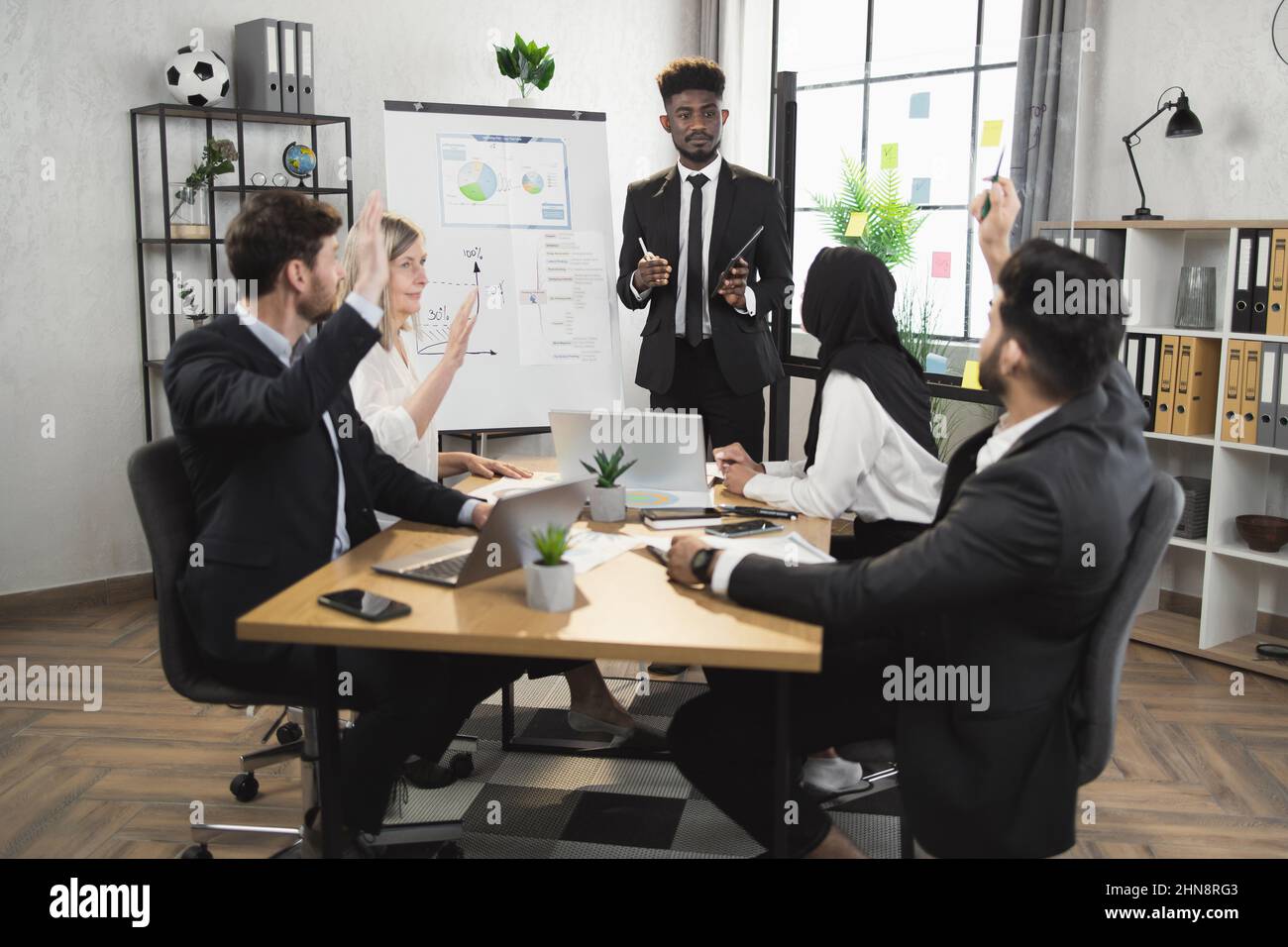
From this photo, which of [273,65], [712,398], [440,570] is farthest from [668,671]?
[273,65]

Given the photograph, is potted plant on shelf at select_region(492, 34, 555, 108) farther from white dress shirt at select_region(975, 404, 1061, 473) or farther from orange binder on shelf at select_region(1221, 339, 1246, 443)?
white dress shirt at select_region(975, 404, 1061, 473)

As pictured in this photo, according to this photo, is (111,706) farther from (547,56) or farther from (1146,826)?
(547,56)

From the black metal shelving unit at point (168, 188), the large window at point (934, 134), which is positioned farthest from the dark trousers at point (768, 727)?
the black metal shelving unit at point (168, 188)

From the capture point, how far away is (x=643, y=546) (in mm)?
2275

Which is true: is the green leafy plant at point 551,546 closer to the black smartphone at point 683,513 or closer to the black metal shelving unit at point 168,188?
the black smartphone at point 683,513

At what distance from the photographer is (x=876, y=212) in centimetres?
453

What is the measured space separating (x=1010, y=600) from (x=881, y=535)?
36.0 inches

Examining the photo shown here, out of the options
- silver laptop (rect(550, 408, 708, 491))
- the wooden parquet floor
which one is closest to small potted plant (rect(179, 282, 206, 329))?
the wooden parquet floor

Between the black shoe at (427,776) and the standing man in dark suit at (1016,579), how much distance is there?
1.34 m

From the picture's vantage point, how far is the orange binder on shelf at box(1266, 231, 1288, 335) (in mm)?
3756

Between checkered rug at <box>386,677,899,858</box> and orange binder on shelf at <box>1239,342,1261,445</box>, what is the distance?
2.02 metres

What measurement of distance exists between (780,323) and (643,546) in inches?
98.9

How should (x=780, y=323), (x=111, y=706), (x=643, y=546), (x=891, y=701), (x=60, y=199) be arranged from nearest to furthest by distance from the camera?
(x=891, y=701) → (x=643, y=546) → (x=111, y=706) → (x=60, y=199) → (x=780, y=323)
